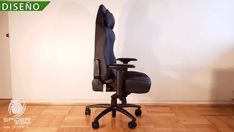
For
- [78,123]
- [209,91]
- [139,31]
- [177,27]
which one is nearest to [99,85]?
[78,123]

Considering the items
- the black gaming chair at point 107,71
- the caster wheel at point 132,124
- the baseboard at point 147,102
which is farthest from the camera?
the baseboard at point 147,102

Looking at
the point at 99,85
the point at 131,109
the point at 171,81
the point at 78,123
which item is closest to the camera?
the point at 99,85

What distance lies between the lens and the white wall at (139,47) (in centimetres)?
281

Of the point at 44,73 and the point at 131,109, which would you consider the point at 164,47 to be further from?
the point at 44,73

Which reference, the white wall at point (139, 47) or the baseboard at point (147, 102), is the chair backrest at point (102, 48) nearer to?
the white wall at point (139, 47)

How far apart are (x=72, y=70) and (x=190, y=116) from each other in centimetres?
158

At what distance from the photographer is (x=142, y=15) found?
2.83 m
